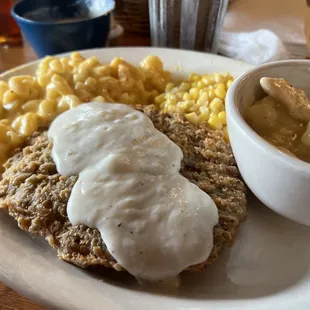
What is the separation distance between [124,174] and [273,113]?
396mm

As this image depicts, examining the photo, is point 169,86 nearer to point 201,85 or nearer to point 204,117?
point 201,85

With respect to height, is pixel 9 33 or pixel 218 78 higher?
pixel 218 78

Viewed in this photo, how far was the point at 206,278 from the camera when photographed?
979 mm

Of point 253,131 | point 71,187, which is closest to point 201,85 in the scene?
point 253,131

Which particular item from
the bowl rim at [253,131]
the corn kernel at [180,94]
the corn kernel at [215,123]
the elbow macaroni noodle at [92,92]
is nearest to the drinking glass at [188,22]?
the elbow macaroni noodle at [92,92]

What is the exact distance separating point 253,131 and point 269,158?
0.09 m

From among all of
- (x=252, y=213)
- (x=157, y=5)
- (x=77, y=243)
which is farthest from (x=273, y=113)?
(x=157, y=5)

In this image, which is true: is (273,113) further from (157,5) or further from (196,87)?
(157,5)

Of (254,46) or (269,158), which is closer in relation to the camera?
(269,158)

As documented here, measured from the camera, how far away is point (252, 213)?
1.16m

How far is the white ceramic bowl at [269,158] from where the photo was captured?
860mm

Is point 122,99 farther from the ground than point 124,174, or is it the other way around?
point 124,174

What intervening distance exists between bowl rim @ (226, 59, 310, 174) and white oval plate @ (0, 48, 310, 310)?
0.29 meters

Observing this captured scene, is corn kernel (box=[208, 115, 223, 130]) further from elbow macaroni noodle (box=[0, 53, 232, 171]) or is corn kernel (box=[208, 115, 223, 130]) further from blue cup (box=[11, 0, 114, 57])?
blue cup (box=[11, 0, 114, 57])
